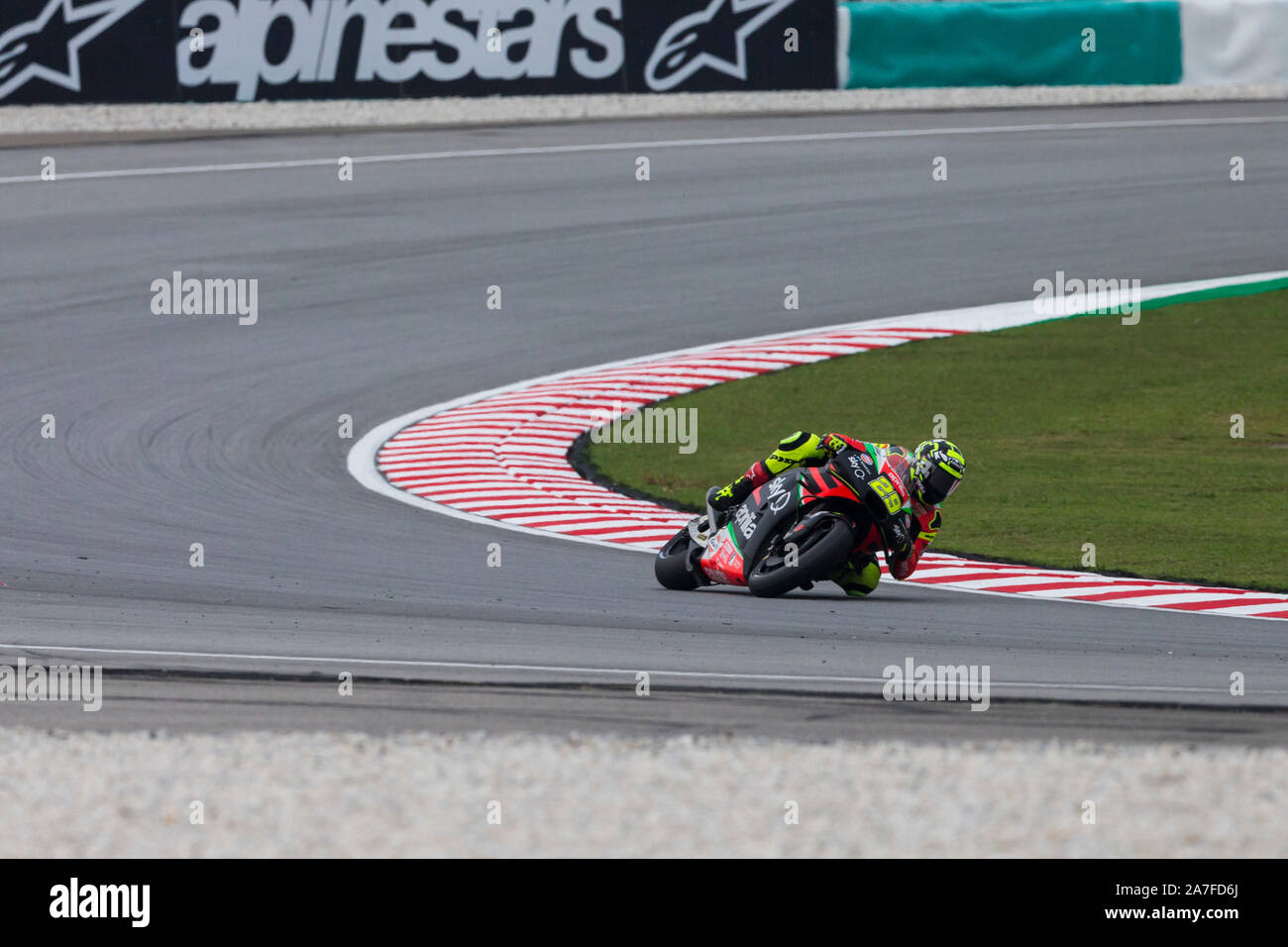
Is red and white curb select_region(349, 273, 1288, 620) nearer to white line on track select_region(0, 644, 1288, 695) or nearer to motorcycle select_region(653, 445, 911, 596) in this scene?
motorcycle select_region(653, 445, 911, 596)

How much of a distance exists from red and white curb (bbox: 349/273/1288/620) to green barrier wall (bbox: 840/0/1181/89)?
355 inches

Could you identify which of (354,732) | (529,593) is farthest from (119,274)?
(354,732)

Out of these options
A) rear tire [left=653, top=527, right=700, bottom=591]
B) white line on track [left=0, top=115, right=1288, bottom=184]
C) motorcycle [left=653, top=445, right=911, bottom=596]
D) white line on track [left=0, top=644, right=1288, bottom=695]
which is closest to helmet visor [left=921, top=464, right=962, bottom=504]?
motorcycle [left=653, top=445, right=911, bottom=596]

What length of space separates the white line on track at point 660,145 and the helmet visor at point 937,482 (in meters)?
15.9

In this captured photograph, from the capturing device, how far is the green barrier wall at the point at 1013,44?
29359mm

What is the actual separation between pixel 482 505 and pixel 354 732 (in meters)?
5.83

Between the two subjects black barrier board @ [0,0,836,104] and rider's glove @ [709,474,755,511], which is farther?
black barrier board @ [0,0,836,104]

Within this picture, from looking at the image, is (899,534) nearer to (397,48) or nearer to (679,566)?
(679,566)

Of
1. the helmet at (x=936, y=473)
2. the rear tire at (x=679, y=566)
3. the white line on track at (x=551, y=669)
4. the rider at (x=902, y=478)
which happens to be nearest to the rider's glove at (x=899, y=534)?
the rider at (x=902, y=478)

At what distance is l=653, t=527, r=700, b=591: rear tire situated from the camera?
36.8 ft

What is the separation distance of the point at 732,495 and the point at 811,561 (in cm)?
60

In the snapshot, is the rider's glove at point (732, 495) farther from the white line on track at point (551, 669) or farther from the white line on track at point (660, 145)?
the white line on track at point (660, 145)

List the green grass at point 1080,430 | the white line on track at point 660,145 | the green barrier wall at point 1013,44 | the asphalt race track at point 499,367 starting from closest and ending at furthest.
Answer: the asphalt race track at point 499,367, the green grass at point 1080,430, the white line on track at point 660,145, the green barrier wall at point 1013,44
